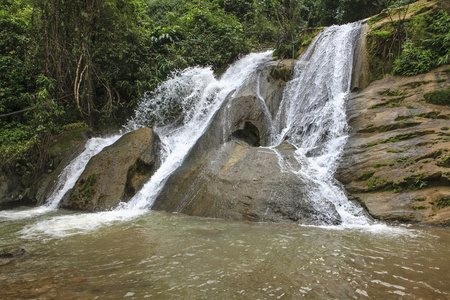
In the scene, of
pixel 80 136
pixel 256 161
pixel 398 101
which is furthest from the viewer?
pixel 80 136

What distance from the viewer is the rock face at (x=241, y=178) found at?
236 inches

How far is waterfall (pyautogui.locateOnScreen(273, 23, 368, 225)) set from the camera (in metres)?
6.50

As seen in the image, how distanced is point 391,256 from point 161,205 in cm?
541

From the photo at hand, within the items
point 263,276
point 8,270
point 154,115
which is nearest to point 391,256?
point 263,276

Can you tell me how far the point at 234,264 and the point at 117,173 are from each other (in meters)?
6.06

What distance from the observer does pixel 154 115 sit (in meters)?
12.0

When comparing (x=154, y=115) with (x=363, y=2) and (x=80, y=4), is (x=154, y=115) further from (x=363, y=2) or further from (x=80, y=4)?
(x=363, y=2)

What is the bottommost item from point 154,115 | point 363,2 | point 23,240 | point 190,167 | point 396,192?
point 23,240

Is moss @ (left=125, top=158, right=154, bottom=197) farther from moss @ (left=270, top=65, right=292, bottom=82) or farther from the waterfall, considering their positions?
moss @ (left=270, top=65, right=292, bottom=82)

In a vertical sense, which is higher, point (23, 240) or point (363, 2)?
point (363, 2)

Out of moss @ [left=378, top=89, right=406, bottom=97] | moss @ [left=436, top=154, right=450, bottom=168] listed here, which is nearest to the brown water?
moss @ [left=436, top=154, right=450, bottom=168]

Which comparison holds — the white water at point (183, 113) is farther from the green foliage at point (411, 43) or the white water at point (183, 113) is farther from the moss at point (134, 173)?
the green foliage at point (411, 43)

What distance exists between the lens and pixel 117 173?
8.43 meters

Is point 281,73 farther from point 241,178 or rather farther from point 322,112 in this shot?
point 241,178
